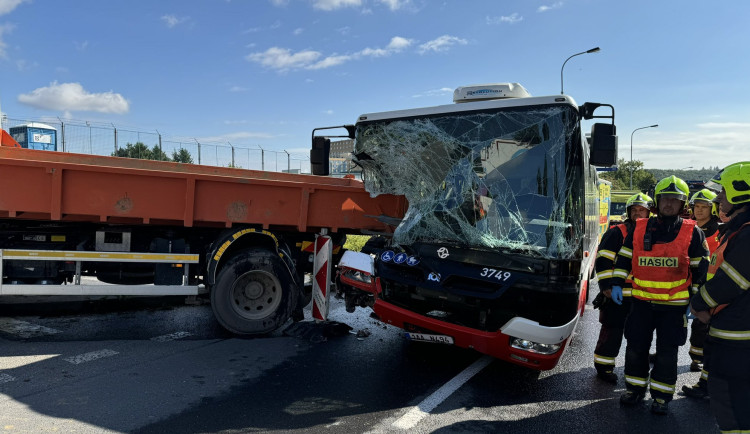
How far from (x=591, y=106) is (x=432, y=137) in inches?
57.4

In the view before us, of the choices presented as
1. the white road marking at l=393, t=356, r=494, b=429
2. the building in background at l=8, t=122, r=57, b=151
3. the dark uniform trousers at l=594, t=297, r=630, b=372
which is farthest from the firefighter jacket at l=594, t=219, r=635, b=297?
the building in background at l=8, t=122, r=57, b=151

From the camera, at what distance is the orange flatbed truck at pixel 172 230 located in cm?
543

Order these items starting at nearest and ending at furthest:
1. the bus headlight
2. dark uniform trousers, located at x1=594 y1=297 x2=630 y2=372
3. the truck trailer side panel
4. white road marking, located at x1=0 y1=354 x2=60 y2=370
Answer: the bus headlight → white road marking, located at x1=0 y1=354 x2=60 y2=370 → dark uniform trousers, located at x1=594 y1=297 x2=630 y2=372 → the truck trailer side panel

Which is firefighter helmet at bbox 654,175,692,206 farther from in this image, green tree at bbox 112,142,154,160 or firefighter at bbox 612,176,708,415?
green tree at bbox 112,142,154,160

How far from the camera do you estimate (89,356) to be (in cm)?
480

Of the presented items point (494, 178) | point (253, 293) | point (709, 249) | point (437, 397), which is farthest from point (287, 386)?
point (709, 249)

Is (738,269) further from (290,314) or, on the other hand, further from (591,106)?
(290,314)

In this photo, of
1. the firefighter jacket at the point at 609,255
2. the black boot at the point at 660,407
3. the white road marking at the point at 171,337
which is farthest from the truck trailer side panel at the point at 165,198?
the black boot at the point at 660,407

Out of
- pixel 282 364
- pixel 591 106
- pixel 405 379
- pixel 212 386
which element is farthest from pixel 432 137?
pixel 212 386

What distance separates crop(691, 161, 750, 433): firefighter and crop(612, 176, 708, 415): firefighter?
2.35 feet

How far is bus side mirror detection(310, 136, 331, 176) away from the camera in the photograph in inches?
225

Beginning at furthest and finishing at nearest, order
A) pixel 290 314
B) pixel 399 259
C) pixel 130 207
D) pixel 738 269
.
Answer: pixel 290 314
pixel 130 207
pixel 399 259
pixel 738 269

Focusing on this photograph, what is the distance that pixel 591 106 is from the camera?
4.13 meters

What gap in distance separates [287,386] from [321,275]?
195 cm
